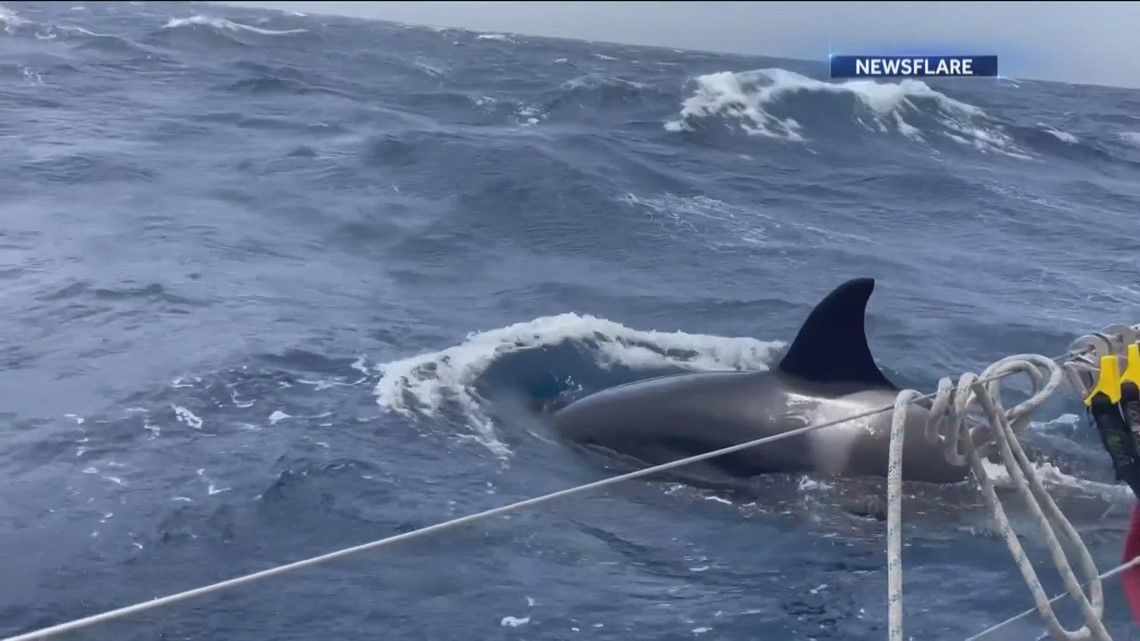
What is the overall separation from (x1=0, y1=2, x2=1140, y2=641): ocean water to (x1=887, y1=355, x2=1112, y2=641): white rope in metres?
0.53

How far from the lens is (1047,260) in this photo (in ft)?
54.7

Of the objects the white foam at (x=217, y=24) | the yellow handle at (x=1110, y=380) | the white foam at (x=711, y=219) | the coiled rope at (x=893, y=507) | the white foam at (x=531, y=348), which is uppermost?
the white foam at (x=217, y=24)

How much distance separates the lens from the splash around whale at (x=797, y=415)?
327 inches

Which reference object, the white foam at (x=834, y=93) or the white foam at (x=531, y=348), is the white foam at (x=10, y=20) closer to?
the white foam at (x=834, y=93)

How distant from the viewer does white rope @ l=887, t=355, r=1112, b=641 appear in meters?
4.30

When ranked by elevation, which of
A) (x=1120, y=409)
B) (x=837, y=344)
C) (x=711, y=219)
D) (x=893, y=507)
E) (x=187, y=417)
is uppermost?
(x=1120, y=409)

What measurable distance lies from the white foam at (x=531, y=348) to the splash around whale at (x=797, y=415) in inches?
43.8

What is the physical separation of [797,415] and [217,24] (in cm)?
3823

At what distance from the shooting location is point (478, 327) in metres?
12.1

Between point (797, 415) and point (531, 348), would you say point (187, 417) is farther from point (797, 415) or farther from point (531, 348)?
point (797, 415)

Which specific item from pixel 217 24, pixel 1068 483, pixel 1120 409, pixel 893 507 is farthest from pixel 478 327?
pixel 217 24

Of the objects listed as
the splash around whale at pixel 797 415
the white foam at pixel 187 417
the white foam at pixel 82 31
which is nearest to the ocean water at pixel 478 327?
the white foam at pixel 187 417

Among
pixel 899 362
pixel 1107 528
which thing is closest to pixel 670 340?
pixel 899 362

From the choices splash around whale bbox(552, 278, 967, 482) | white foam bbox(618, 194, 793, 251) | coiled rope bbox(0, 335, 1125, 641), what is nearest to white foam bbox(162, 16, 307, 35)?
white foam bbox(618, 194, 793, 251)
